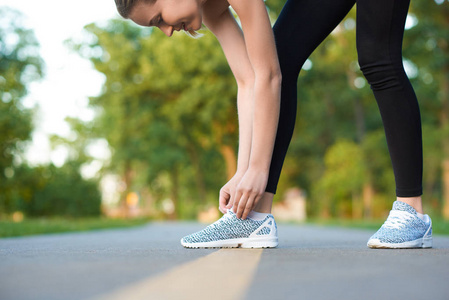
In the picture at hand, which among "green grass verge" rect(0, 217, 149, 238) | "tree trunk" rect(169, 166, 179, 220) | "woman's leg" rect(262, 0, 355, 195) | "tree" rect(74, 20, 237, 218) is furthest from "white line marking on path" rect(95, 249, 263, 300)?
"tree trunk" rect(169, 166, 179, 220)

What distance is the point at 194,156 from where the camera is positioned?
2853cm

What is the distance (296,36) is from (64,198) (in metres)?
24.8

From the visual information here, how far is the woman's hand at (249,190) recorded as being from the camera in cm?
251

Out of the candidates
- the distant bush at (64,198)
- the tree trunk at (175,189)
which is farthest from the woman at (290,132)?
the tree trunk at (175,189)

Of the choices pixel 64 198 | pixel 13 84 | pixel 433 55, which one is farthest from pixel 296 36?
pixel 64 198

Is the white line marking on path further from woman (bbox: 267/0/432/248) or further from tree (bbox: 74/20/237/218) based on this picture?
tree (bbox: 74/20/237/218)

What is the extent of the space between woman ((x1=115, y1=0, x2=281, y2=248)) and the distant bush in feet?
71.7

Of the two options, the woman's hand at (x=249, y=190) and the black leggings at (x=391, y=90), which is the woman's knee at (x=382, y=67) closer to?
the black leggings at (x=391, y=90)

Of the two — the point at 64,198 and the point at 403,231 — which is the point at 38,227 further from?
the point at 64,198

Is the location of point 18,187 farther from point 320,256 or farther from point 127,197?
point 320,256

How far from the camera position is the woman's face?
2484 millimetres

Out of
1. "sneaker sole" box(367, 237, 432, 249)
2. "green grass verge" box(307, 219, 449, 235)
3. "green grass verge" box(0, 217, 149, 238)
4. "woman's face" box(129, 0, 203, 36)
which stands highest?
"woman's face" box(129, 0, 203, 36)

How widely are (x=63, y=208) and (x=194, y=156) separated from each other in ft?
22.9

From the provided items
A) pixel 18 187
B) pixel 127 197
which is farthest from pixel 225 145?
pixel 127 197
